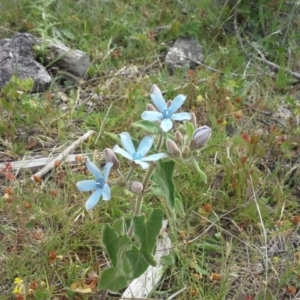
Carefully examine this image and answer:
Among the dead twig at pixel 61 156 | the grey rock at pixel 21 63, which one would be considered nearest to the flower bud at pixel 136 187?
the dead twig at pixel 61 156

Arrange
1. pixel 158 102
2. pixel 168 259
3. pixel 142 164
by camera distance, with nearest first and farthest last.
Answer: pixel 142 164, pixel 158 102, pixel 168 259

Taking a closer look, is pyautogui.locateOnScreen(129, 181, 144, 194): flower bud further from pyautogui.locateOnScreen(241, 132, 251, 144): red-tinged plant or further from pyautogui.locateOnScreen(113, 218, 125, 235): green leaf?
pyautogui.locateOnScreen(241, 132, 251, 144): red-tinged plant

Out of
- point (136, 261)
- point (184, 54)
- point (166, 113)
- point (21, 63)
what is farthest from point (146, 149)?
point (184, 54)

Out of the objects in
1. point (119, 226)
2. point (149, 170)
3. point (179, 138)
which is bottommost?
point (119, 226)

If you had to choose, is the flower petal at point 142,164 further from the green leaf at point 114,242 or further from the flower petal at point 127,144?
the green leaf at point 114,242

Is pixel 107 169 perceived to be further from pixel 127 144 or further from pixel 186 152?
pixel 186 152

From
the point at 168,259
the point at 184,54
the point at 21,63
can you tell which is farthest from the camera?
the point at 184,54

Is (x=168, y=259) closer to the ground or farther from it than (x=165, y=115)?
closer to the ground

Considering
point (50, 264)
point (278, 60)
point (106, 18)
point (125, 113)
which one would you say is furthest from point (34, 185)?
point (278, 60)
